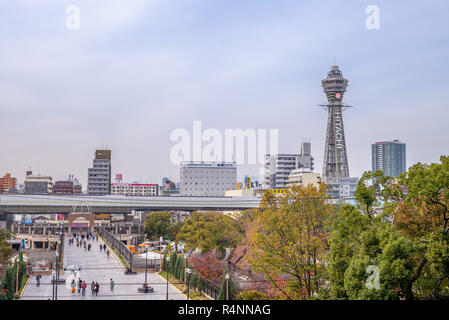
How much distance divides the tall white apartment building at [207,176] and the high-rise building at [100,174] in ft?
109

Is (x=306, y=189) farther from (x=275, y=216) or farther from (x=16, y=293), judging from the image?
(x=16, y=293)

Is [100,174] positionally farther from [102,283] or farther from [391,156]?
[102,283]

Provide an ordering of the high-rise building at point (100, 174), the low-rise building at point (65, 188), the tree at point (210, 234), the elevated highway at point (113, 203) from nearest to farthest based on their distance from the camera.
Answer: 1. the tree at point (210, 234)
2. the elevated highway at point (113, 203)
3. the high-rise building at point (100, 174)
4. the low-rise building at point (65, 188)

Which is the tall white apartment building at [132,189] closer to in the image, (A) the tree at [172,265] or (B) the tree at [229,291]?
(A) the tree at [172,265]

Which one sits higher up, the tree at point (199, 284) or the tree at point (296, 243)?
the tree at point (296, 243)

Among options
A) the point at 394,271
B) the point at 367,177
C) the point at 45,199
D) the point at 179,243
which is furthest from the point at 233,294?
the point at 45,199

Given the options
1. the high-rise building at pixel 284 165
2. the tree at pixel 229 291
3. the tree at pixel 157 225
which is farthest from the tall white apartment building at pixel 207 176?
the high-rise building at pixel 284 165

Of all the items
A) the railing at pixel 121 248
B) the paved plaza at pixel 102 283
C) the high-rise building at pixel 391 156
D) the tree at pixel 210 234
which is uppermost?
the high-rise building at pixel 391 156

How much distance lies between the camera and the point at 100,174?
59.0 meters

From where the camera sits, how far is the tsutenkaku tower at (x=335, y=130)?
7019 centimetres

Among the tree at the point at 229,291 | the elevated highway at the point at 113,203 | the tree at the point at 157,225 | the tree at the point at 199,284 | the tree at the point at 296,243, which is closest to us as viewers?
the tree at the point at 296,243

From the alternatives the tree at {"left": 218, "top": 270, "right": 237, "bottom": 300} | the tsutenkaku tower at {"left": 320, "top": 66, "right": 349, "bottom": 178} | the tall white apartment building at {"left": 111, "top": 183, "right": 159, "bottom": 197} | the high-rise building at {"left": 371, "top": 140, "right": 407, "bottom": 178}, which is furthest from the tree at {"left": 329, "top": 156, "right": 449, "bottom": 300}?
the tsutenkaku tower at {"left": 320, "top": 66, "right": 349, "bottom": 178}

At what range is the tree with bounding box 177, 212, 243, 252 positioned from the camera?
61.2 feet

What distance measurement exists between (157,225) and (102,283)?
15.8m
